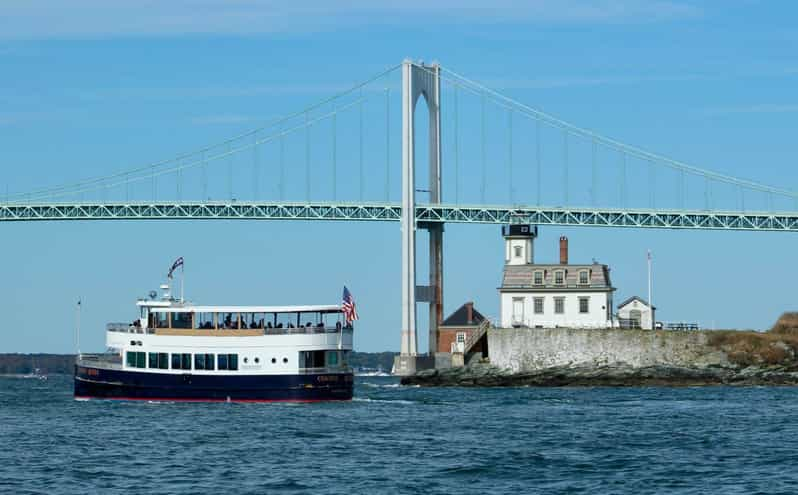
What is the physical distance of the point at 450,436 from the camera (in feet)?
156

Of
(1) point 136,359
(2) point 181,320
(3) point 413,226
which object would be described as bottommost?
(1) point 136,359

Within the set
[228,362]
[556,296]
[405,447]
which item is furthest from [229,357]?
[556,296]

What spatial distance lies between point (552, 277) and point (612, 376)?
27.5ft

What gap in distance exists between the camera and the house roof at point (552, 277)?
89.1 metres

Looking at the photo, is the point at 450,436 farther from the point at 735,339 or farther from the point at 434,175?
the point at 434,175

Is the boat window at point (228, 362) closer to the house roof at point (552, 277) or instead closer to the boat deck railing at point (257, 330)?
the boat deck railing at point (257, 330)

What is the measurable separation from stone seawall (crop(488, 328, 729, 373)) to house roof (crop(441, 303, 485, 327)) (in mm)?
14004

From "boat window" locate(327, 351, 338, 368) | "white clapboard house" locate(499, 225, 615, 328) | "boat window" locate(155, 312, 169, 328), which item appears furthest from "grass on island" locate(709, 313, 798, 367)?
"boat window" locate(155, 312, 169, 328)

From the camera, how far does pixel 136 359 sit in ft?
212

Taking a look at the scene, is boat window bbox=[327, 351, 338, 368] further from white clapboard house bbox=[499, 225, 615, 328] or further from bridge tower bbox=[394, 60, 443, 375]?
bridge tower bbox=[394, 60, 443, 375]

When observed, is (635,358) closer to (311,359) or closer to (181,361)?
(311,359)

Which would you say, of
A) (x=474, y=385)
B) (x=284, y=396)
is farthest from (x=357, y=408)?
(x=474, y=385)

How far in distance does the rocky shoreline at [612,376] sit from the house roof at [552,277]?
5.20 m

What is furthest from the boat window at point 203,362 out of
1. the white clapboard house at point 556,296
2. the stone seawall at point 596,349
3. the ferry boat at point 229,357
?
the white clapboard house at point 556,296
